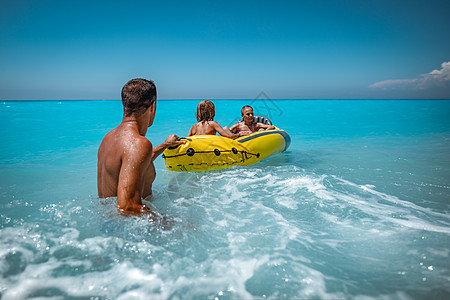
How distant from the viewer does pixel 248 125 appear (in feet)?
23.0

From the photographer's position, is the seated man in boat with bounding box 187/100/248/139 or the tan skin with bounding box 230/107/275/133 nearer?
the seated man in boat with bounding box 187/100/248/139

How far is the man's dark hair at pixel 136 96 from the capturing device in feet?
6.91

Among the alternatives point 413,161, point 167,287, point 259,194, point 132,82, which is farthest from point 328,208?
point 413,161

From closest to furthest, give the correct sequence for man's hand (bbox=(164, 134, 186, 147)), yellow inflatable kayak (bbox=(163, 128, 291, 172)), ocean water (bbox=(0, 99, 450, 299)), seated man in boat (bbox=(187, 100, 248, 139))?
ocean water (bbox=(0, 99, 450, 299)), man's hand (bbox=(164, 134, 186, 147)), yellow inflatable kayak (bbox=(163, 128, 291, 172)), seated man in boat (bbox=(187, 100, 248, 139))

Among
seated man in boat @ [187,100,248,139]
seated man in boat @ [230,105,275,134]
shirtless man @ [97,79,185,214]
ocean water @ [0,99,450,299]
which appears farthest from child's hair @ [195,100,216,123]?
shirtless man @ [97,79,185,214]

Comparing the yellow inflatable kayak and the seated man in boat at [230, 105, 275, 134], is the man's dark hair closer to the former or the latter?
the yellow inflatable kayak

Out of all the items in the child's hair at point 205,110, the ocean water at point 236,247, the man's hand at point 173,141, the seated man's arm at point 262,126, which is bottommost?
the ocean water at point 236,247

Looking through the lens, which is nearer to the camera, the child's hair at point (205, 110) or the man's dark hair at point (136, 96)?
the man's dark hair at point (136, 96)

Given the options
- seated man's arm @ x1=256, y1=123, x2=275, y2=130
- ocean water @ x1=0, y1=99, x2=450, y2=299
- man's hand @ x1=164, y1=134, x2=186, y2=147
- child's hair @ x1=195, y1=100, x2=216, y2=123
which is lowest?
ocean water @ x1=0, y1=99, x2=450, y2=299

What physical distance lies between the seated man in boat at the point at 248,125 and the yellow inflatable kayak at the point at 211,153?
114cm

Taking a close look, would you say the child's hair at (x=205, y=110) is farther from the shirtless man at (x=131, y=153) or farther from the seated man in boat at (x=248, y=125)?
the shirtless man at (x=131, y=153)

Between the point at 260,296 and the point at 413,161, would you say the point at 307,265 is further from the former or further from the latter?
the point at 413,161

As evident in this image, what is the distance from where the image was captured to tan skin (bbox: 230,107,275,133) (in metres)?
6.83

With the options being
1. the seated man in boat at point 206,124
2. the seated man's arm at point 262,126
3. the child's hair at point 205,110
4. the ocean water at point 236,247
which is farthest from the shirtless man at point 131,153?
the seated man's arm at point 262,126
